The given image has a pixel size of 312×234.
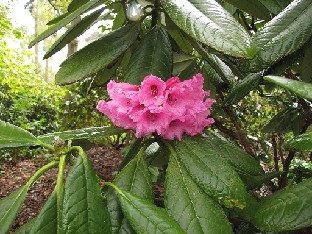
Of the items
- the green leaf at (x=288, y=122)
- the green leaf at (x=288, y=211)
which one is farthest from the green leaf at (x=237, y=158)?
the green leaf at (x=288, y=122)

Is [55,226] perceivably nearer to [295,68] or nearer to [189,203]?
[189,203]

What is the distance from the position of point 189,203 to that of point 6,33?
576 cm

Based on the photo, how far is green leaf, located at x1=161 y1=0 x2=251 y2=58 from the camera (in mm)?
640

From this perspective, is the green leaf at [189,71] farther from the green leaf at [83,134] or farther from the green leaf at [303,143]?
the green leaf at [303,143]

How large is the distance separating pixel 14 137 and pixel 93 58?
0.29m

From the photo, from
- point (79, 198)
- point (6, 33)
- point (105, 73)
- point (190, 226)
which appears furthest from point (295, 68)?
point (6, 33)

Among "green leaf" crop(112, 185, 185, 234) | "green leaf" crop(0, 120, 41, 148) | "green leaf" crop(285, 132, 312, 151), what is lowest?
"green leaf" crop(112, 185, 185, 234)

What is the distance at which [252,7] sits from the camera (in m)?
0.94

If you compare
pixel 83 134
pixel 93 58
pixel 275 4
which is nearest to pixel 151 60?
pixel 93 58

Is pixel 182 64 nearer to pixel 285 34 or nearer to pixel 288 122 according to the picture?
pixel 285 34

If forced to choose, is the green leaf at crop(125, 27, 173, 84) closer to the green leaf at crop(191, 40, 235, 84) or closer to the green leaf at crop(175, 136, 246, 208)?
the green leaf at crop(191, 40, 235, 84)

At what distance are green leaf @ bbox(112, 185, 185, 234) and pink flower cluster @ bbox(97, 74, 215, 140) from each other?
18cm

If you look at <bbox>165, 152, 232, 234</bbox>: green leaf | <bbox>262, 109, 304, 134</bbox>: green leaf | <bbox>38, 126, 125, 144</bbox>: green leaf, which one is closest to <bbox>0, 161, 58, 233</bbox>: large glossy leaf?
<bbox>38, 126, 125, 144</bbox>: green leaf

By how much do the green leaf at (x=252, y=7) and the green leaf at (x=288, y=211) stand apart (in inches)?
17.8
